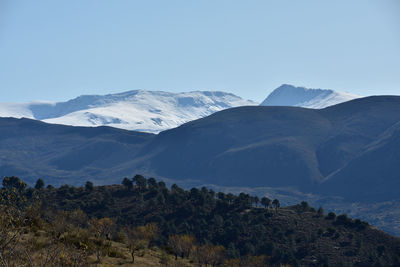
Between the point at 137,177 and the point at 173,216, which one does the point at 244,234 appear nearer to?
the point at 173,216

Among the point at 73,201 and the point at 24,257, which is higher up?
the point at 24,257

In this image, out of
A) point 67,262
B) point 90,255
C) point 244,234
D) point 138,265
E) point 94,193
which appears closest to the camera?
point 67,262

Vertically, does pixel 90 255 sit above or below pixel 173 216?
above

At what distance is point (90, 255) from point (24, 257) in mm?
10846

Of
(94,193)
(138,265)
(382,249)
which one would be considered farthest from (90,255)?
(94,193)

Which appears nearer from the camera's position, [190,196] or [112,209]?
[112,209]

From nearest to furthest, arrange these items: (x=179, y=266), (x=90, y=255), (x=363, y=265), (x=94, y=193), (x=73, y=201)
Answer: (x=90, y=255) → (x=179, y=266) → (x=363, y=265) → (x=73, y=201) → (x=94, y=193)

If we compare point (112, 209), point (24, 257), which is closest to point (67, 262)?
point (24, 257)

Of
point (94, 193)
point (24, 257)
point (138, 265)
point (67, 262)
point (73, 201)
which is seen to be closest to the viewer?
point (67, 262)

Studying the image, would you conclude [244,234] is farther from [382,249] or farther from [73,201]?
[73,201]

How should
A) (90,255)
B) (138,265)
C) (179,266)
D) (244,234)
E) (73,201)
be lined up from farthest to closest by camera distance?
(73,201)
(244,234)
(179,266)
(138,265)
(90,255)

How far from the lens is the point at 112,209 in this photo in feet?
523

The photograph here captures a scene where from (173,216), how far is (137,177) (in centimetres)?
3075

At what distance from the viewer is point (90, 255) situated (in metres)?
44.8
